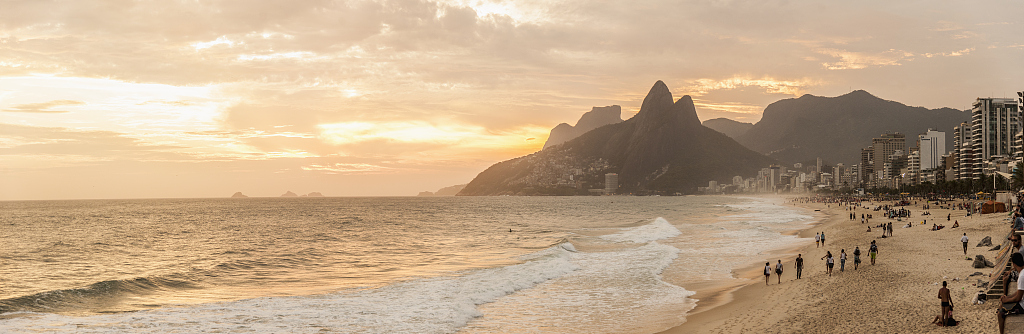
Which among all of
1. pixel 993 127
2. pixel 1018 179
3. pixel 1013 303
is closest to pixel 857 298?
pixel 1013 303

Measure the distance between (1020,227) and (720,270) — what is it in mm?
13140

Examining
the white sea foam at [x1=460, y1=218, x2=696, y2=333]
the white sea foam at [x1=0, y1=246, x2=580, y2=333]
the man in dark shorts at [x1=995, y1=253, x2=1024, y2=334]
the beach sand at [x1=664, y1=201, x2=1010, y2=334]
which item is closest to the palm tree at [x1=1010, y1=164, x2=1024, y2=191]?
the beach sand at [x1=664, y1=201, x2=1010, y2=334]

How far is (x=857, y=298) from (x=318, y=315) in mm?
19766

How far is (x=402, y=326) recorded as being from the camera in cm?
1912

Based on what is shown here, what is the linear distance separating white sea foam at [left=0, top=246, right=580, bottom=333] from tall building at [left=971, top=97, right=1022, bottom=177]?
712 feet

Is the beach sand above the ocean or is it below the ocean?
above

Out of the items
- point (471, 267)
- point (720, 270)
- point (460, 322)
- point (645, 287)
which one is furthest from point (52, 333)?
point (720, 270)

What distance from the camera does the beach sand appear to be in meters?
16.7

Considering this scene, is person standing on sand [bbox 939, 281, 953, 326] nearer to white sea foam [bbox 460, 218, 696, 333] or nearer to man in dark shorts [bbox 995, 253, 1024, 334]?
man in dark shorts [bbox 995, 253, 1024, 334]

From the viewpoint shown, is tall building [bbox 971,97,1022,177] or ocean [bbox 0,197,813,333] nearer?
ocean [bbox 0,197,813,333]

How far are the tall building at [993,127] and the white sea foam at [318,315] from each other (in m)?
217

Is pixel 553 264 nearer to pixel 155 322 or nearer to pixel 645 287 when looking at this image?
pixel 645 287

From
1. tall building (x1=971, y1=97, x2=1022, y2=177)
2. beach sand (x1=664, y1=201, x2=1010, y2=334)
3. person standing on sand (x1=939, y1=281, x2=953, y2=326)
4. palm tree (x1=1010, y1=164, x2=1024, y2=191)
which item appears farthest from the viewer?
tall building (x1=971, y1=97, x2=1022, y2=177)

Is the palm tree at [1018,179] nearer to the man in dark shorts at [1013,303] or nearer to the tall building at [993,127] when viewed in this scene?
the tall building at [993,127]
